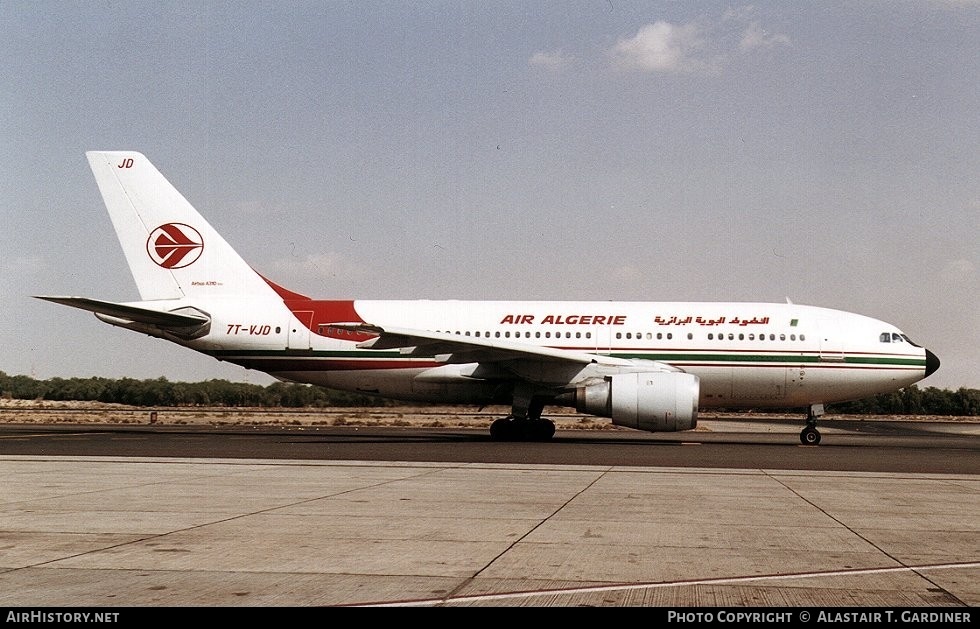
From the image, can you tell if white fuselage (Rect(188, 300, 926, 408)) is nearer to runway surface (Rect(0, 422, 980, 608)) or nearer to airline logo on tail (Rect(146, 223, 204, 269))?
airline logo on tail (Rect(146, 223, 204, 269))

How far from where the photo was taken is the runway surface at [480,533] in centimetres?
519

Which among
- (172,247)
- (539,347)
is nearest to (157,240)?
(172,247)

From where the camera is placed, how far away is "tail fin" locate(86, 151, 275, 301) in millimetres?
25016

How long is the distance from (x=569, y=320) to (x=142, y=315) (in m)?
10.7

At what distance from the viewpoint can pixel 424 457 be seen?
52.9 ft

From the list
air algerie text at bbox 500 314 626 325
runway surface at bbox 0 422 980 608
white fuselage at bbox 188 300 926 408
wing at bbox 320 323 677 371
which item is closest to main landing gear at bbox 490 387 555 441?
white fuselage at bbox 188 300 926 408

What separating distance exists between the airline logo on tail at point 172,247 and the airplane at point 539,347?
3.25ft

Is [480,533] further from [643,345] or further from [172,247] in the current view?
[172,247]

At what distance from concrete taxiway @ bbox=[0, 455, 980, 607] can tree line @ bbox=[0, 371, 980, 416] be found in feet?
103

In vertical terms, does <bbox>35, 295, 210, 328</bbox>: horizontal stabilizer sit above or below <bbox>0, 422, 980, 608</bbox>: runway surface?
above

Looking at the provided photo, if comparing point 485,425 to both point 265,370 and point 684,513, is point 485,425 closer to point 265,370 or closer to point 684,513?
point 265,370

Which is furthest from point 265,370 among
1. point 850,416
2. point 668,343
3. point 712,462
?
point 850,416

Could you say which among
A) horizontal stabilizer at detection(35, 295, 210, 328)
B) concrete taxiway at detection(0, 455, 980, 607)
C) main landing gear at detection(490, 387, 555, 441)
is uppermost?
horizontal stabilizer at detection(35, 295, 210, 328)
